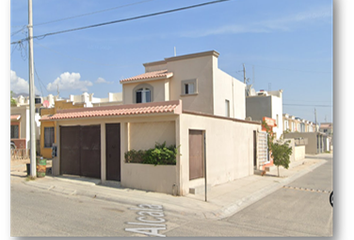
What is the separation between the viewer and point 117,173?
13.9m

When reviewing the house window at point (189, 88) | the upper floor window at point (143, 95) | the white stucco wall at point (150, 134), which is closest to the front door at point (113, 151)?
the white stucco wall at point (150, 134)

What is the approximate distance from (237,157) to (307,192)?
13.4 feet

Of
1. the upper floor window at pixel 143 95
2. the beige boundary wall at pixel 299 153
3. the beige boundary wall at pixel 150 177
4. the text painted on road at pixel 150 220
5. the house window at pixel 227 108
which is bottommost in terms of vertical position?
the beige boundary wall at pixel 299 153

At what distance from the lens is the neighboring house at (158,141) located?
488 inches

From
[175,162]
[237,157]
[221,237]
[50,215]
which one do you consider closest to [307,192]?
[237,157]

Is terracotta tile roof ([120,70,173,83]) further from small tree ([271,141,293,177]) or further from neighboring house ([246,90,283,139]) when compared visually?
neighboring house ([246,90,283,139])

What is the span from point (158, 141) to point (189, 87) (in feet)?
31.8

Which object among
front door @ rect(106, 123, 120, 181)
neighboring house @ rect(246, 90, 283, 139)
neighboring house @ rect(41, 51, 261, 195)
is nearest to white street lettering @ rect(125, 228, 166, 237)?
neighboring house @ rect(41, 51, 261, 195)

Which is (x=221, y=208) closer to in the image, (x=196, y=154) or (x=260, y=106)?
(x=196, y=154)

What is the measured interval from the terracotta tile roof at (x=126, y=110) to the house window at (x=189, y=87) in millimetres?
8401

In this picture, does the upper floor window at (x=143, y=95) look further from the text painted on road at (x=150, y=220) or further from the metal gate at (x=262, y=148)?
the text painted on road at (x=150, y=220)

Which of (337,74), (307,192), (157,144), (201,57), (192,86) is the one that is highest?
(201,57)

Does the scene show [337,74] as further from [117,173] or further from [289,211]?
[117,173]

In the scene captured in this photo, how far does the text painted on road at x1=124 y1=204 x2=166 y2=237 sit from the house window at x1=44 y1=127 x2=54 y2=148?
19.1 m
